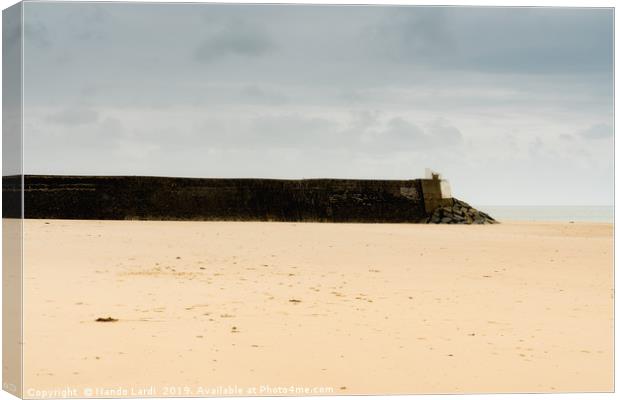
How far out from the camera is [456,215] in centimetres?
1736

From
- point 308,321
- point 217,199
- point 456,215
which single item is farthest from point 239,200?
point 308,321

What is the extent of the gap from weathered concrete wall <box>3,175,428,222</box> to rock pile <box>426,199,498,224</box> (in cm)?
34

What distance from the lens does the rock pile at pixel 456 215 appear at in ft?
56.5

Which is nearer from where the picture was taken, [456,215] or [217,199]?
[217,199]

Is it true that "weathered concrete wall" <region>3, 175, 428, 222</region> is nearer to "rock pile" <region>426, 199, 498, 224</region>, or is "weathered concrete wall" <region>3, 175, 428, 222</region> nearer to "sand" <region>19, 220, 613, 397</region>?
"rock pile" <region>426, 199, 498, 224</region>

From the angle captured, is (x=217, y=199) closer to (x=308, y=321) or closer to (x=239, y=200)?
(x=239, y=200)

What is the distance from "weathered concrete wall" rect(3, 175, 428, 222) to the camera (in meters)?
16.0

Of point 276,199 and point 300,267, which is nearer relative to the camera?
point 300,267

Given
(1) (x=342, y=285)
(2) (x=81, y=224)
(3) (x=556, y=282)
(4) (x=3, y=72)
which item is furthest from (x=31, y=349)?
(2) (x=81, y=224)

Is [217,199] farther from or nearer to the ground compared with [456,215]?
farther from the ground

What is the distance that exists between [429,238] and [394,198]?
5503 millimetres

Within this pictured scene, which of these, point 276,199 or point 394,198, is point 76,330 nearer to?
point 276,199

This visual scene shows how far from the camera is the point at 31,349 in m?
4.14

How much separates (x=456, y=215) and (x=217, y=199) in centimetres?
519
